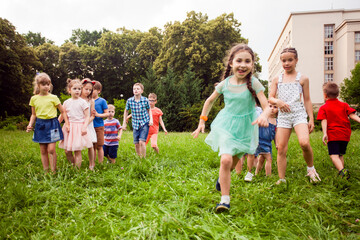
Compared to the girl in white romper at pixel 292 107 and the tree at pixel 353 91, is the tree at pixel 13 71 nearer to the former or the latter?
the girl in white romper at pixel 292 107

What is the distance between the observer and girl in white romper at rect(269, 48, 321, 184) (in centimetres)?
416

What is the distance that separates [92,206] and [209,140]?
1.71 meters

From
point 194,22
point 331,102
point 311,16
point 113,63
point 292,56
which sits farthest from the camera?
point 311,16

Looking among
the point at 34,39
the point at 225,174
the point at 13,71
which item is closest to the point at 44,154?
the point at 225,174

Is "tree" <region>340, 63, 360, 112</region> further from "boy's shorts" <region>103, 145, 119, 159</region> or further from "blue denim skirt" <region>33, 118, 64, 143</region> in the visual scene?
"blue denim skirt" <region>33, 118, 64, 143</region>

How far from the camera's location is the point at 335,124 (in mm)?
4891

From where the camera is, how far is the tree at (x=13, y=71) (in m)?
21.6

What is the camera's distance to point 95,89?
626 cm

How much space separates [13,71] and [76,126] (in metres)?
20.3

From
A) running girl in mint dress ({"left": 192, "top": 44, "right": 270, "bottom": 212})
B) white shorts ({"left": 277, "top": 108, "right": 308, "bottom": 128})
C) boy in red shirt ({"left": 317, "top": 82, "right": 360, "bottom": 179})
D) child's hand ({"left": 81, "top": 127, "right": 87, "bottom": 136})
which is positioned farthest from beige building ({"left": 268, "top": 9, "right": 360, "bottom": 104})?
running girl in mint dress ({"left": 192, "top": 44, "right": 270, "bottom": 212})

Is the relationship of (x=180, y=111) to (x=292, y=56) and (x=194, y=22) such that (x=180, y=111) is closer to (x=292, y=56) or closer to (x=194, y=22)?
(x=194, y=22)

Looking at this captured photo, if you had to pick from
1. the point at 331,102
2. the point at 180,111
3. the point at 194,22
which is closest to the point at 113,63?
the point at 194,22

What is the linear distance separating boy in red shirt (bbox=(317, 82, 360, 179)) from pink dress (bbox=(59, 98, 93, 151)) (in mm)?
4501

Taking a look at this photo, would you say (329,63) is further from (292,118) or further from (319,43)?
(292,118)
